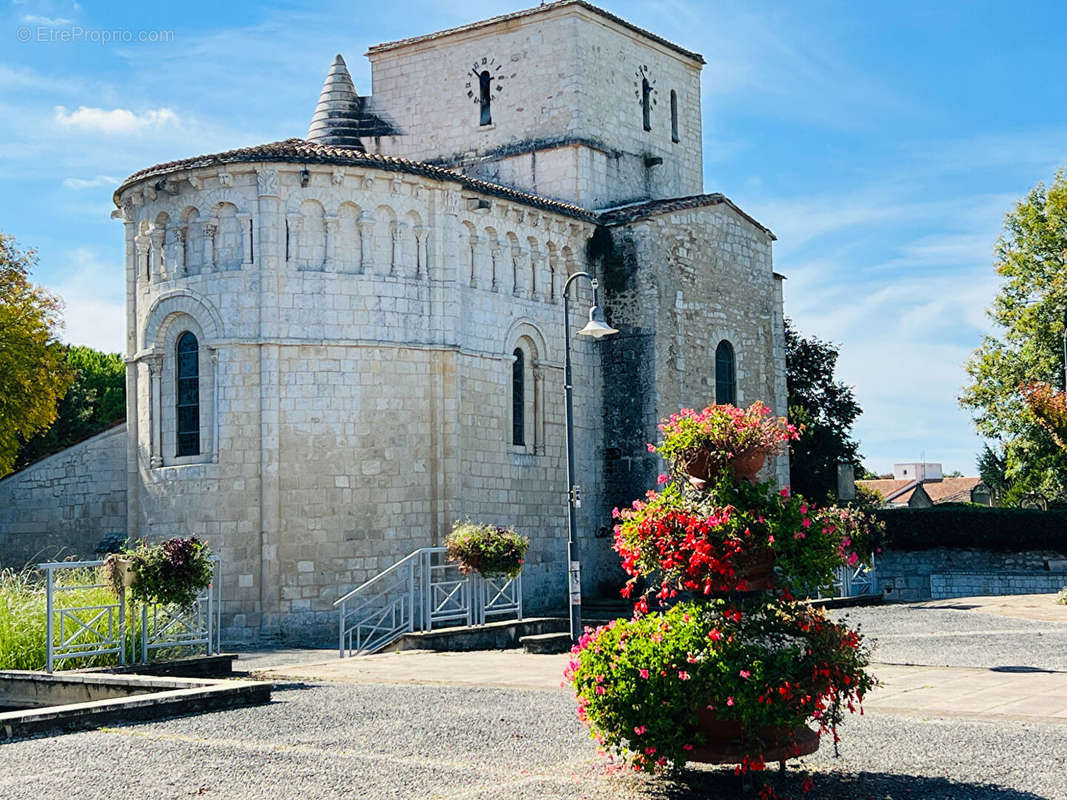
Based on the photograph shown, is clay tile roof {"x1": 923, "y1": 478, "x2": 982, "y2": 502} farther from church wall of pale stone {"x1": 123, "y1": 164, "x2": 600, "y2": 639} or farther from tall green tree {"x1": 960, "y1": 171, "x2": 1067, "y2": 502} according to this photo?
church wall of pale stone {"x1": 123, "y1": 164, "x2": 600, "y2": 639}

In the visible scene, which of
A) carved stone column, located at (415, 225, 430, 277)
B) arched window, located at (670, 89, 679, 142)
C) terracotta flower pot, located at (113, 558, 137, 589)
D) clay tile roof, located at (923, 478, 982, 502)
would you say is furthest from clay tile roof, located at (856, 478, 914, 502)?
terracotta flower pot, located at (113, 558, 137, 589)

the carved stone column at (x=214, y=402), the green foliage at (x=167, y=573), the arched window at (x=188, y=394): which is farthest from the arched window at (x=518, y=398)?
the green foliage at (x=167, y=573)

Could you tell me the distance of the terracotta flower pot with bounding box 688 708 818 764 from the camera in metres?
8.45

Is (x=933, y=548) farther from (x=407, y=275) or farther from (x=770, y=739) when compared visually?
(x=770, y=739)

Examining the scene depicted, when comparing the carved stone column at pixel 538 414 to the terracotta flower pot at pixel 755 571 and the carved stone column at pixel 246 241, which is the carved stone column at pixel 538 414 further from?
the terracotta flower pot at pixel 755 571

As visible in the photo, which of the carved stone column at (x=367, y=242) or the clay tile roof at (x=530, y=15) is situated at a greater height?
the clay tile roof at (x=530, y=15)

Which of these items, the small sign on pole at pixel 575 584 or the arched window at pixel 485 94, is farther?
the arched window at pixel 485 94

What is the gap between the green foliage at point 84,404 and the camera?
4475 centimetres

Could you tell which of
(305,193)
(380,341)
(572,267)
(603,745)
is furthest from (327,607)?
(603,745)

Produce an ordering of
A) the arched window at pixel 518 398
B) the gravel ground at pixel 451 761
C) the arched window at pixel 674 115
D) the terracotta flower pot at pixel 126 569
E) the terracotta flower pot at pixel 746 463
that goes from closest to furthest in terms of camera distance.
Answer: the gravel ground at pixel 451 761
the terracotta flower pot at pixel 746 463
the terracotta flower pot at pixel 126 569
the arched window at pixel 518 398
the arched window at pixel 674 115

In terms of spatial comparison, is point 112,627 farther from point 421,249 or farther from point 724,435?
point 421,249

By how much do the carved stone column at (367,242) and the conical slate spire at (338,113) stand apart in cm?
798

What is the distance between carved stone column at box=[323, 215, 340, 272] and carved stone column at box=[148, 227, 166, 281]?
355cm

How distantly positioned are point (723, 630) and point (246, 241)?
17805 millimetres
